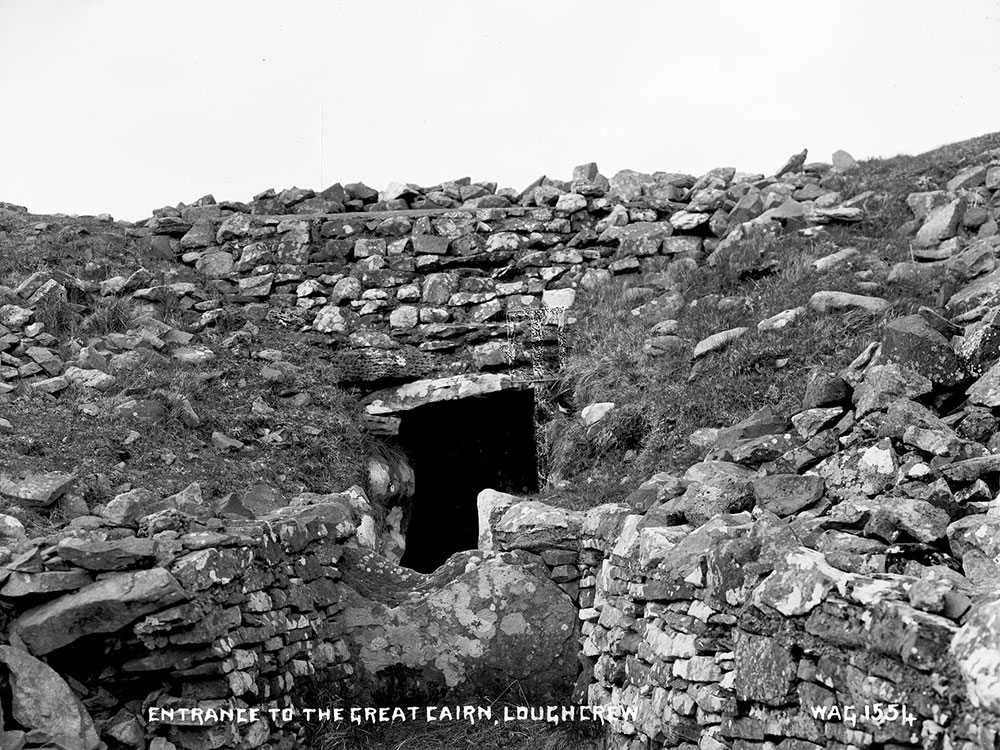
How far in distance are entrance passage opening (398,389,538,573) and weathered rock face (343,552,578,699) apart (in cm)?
325

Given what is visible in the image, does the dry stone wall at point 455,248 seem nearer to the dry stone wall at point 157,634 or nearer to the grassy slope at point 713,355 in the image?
the grassy slope at point 713,355

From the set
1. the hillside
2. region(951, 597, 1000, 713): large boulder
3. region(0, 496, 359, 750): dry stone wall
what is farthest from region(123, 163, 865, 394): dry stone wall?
region(951, 597, 1000, 713): large boulder

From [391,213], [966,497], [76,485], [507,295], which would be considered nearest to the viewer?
[966,497]

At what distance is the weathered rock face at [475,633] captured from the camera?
7.09 m

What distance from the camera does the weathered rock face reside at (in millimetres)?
7086

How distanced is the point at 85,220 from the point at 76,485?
750cm

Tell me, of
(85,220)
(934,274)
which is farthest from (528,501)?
(85,220)

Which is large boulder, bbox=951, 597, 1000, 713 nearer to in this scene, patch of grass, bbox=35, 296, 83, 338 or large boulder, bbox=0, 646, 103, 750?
large boulder, bbox=0, 646, 103, 750

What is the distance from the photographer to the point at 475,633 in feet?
23.8

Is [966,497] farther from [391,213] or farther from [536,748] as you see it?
[391,213]

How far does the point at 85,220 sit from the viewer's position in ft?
44.8

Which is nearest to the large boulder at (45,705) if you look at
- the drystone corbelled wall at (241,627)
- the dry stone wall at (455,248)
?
the drystone corbelled wall at (241,627)

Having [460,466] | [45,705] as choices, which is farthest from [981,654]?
[460,466]

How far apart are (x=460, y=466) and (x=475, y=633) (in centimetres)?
381
